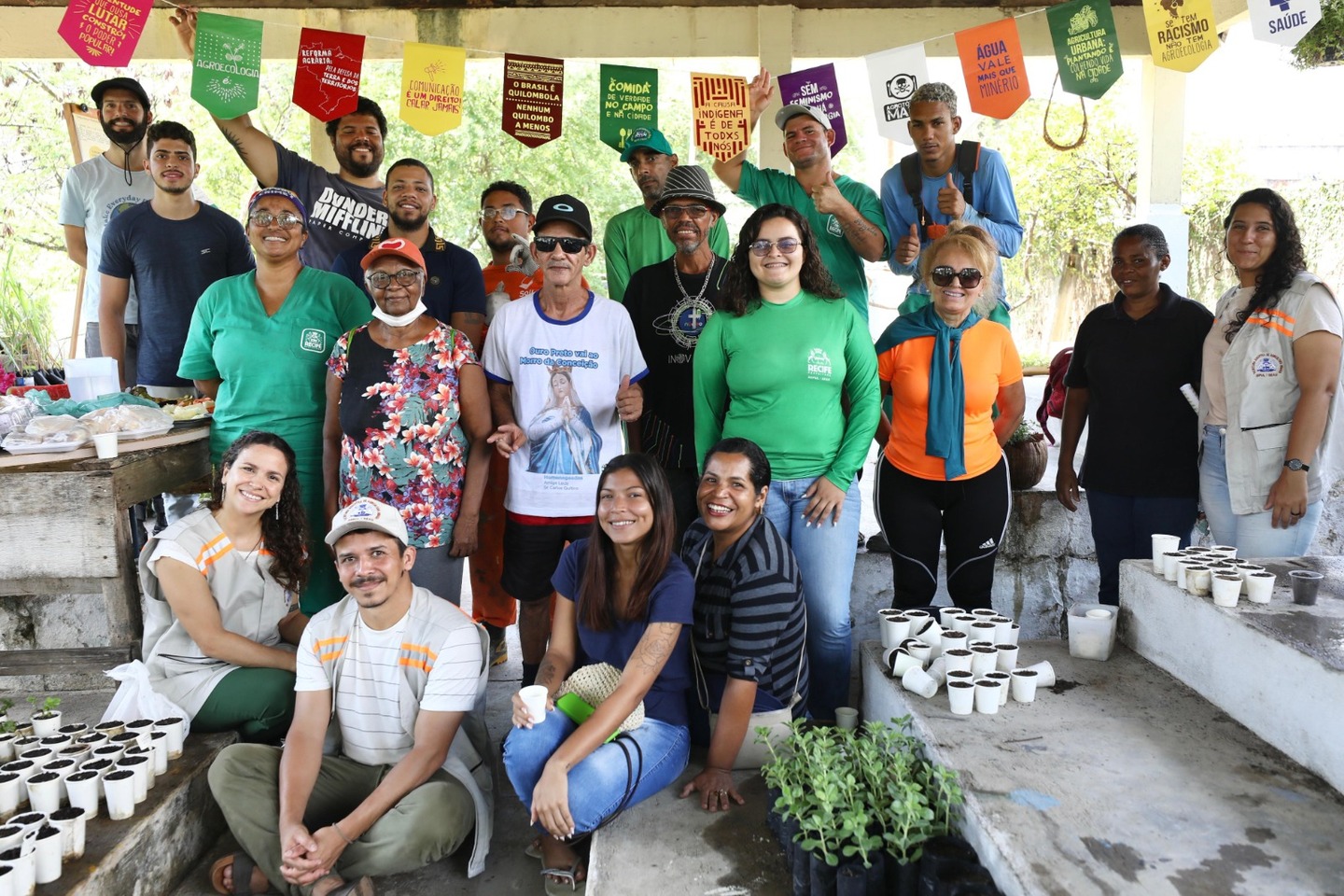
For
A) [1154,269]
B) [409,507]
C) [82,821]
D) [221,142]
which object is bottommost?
[82,821]

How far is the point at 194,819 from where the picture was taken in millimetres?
2975

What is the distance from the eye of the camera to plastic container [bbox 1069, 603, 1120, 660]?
133 inches

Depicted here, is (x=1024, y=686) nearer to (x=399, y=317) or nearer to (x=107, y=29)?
(x=399, y=317)

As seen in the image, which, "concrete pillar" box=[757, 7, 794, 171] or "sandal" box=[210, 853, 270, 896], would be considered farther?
"concrete pillar" box=[757, 7, 794, 171]

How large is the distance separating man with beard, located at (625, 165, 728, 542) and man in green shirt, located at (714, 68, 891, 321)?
425 mm

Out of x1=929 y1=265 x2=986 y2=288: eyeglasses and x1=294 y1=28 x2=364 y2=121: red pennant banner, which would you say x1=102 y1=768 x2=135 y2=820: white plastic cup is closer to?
x1=929 y1=265 x2=986 y2=288: eyeglasses

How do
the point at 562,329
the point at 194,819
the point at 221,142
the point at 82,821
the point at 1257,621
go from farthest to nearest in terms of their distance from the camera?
the point at 221,142
the point at 562,329
the point at 194,819
the point at 1257,621
the point at 82,821

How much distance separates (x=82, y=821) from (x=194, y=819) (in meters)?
0.50

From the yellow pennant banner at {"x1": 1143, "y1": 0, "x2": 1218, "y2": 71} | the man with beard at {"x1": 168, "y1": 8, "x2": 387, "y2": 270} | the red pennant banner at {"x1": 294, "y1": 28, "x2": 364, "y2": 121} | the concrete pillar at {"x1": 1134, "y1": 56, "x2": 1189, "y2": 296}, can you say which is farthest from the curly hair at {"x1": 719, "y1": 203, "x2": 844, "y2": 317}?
the concrete pillar at {"x1": 1134, "y1": 56, "x2": 1189, "y2": 296}

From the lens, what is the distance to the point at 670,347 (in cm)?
375

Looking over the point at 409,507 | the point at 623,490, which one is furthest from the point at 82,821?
the point at 623,490

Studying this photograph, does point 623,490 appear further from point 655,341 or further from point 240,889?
point 240,889

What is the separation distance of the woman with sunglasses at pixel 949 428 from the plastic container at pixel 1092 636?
347 mm

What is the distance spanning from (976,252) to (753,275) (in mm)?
784
